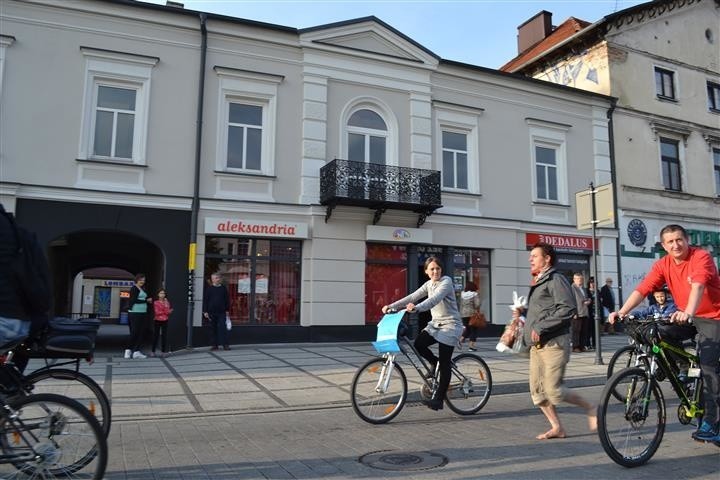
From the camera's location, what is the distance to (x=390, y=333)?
20.2 feet

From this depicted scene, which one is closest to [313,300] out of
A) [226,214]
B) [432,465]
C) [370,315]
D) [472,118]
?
[370,315]

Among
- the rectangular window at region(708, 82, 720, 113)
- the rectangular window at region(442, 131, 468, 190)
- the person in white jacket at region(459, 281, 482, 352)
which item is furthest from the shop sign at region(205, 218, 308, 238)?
the rectangular window at region(708, 82, 720, 113)

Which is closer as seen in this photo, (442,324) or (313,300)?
(442,324)

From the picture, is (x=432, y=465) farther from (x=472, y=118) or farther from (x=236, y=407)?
(x=472, y=118)

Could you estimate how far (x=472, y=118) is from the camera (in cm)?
1780

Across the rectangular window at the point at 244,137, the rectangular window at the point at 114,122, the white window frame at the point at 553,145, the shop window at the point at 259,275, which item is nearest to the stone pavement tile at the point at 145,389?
the shop window at the point at 259,275

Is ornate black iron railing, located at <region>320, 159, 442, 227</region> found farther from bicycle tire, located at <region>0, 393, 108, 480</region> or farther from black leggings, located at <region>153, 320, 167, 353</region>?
bicycle tire, located at <region>0, 393, 108, 480</region>

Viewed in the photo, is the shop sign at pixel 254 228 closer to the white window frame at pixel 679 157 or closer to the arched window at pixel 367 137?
the arched window at pixel 367 137

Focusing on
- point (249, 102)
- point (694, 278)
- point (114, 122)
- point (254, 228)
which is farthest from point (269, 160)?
point (694, 278)

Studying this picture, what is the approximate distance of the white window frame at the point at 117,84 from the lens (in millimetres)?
13672

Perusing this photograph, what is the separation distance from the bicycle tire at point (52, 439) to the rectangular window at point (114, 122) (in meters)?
11.3

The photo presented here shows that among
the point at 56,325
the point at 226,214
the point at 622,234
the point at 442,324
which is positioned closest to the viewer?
the point at 56,325

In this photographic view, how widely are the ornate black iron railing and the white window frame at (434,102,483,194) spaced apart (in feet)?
4.67

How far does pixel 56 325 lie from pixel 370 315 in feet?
39.5
